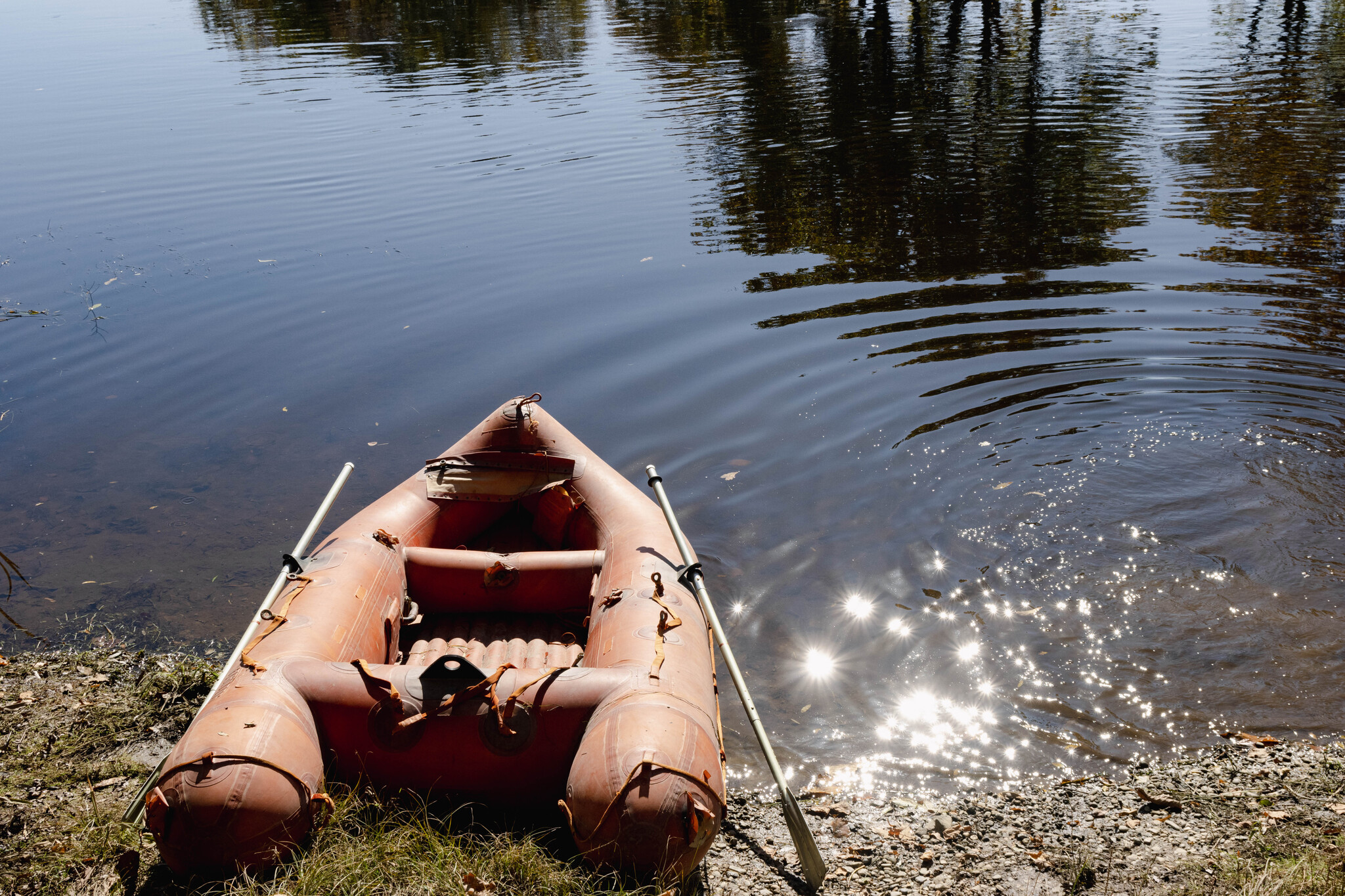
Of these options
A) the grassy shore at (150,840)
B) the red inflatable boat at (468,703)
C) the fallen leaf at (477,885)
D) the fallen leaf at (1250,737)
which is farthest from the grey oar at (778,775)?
the fallen leaf at (1250,737)

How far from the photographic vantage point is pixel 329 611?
437cm

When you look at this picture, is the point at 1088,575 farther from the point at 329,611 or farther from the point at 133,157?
the point at 133,157

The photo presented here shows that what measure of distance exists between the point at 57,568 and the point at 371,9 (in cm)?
3374

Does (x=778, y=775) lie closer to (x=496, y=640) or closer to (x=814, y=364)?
(x=496, y=640)

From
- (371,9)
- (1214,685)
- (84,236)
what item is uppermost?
(371,9)

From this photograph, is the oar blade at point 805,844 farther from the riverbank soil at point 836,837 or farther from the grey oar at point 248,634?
the grey oar at point 248,634

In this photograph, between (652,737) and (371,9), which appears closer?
(652,737)

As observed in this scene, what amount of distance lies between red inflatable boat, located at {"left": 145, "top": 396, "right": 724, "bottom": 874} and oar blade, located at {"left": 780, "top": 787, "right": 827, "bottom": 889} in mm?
364

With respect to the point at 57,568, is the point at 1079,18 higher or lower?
higher

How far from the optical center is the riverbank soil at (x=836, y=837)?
359cm

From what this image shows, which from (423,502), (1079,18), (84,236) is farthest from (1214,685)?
(1079,18)

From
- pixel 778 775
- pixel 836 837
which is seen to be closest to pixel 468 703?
pixel 778 775

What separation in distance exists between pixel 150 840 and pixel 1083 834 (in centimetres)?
397

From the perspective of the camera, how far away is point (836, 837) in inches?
164
